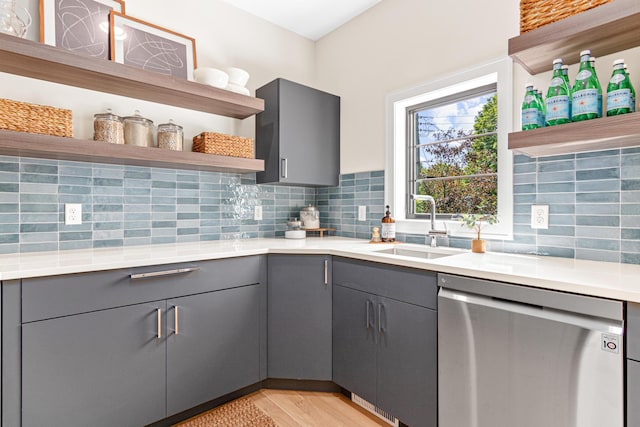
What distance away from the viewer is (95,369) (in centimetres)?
144

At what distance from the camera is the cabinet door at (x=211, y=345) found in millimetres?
1673

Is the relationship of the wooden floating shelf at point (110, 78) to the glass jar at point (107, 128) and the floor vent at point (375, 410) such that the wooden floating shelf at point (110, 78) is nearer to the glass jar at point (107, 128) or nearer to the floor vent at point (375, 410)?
the glass jar at point (107, 128)

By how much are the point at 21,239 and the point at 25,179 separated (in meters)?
0.32

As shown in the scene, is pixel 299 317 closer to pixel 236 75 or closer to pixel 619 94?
pixel 236 75

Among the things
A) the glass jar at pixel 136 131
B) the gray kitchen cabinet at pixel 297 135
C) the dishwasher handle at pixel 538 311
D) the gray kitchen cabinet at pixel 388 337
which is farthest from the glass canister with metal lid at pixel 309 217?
the dishwasher handle at pixel 538 311

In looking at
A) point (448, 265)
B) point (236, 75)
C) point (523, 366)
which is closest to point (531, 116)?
point (448, 265)

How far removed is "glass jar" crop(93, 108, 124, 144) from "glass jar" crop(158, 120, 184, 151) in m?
0.23

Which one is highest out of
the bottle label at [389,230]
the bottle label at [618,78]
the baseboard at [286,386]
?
the bottle label at [618,78]

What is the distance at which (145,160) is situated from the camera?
1.86 m

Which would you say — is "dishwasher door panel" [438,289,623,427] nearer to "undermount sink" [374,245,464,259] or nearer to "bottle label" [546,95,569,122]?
"undermount sink" [374,245,464,259]

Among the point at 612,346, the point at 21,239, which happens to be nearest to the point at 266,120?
the point at 21,239

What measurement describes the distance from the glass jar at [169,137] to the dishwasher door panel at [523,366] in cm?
175

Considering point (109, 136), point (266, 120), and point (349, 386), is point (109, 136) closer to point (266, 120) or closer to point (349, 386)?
point (266, 120)

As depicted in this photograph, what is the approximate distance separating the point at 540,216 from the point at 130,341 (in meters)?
2.10
